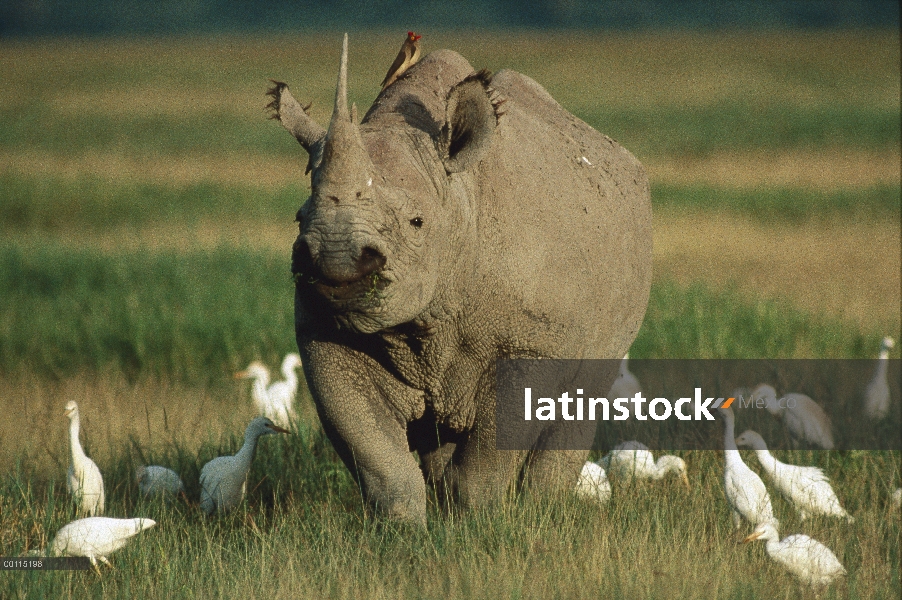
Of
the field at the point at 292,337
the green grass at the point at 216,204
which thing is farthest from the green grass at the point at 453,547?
the green grass at the point at 216,204

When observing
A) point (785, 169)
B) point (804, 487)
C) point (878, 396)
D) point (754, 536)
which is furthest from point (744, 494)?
point (785, 169)

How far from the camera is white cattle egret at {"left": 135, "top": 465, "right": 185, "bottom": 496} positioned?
6.67m

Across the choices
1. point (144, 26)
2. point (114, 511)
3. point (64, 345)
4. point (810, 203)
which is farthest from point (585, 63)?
point (144, 26)

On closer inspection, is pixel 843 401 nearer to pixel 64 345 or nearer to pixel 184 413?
pixel 184 413

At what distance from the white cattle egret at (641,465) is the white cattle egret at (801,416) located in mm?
938

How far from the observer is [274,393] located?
8969 millimetres

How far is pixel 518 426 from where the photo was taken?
5922 mm

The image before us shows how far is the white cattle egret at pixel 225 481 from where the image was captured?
654cm

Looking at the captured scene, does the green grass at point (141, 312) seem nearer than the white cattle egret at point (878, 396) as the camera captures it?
No

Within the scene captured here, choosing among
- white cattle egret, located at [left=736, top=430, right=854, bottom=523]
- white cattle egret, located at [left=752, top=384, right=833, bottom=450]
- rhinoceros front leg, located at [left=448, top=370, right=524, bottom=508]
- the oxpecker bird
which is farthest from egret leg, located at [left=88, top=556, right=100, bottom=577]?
white cattle egret, located at [left=752, top=384, right=833, bottom=450]

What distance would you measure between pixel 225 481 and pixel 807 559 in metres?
2.81

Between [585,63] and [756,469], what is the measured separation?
51.1m

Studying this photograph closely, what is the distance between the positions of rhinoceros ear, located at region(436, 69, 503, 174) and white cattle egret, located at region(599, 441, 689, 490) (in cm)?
203

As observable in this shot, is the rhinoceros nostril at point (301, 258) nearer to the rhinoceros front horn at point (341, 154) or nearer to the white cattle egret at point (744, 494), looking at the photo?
the rhinoceros front horn at point (341, 154)
